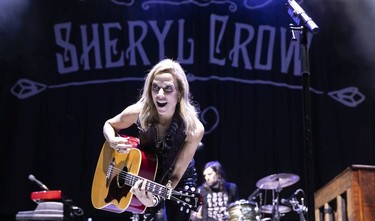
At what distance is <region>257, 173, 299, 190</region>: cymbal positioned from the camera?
7.34 m

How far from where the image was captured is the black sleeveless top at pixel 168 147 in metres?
4.05

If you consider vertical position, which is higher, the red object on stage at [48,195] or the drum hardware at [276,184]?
the red object on stage at [48,195]

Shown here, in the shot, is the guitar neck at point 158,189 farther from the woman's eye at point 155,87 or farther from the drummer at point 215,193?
the drummer at point 215,193

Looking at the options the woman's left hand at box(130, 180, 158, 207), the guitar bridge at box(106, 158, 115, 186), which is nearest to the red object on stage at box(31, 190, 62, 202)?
the woman's left hand at box(130, 180, 158, 207)

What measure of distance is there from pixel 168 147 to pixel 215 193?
4.24 m

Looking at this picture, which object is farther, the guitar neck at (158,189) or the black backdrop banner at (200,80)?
the black backdrop banner at (200,80)

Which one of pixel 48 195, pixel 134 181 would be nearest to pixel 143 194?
pixel 134 181

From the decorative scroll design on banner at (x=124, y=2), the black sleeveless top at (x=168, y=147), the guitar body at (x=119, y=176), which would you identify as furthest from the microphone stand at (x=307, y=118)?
the decorative scroll design on banner at (x=124, y=2)

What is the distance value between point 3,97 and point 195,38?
303 cm

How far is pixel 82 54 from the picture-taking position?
335 inches

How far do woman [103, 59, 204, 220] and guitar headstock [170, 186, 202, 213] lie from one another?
0.10 m

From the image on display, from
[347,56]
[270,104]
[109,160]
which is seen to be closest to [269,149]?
[270,104]

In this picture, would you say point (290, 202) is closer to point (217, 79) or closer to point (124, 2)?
point (217, 79)

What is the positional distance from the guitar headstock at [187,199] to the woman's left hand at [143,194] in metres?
0.14
